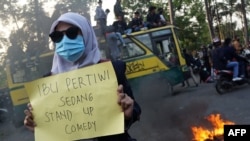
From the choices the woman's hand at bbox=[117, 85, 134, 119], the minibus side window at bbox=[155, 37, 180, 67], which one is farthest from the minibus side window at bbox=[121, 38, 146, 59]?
the woman's hand at bbox=[117, 85, 134, 119]

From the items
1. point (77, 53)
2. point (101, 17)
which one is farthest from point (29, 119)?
point (101, 17)

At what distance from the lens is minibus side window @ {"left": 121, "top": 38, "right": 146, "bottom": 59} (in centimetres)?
1180

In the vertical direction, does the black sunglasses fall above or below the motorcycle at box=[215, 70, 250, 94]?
above

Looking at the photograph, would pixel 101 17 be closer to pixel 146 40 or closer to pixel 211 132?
pixel 146 40

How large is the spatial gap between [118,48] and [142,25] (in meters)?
1.38

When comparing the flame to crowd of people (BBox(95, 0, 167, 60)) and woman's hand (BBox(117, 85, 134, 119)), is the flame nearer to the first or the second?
woman's hand (BBox(117, 85, 134, 119))

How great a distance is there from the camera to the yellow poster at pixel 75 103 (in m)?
1.94

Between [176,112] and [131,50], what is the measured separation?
3.36 meters

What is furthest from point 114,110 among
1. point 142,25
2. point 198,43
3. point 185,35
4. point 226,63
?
point 198,43

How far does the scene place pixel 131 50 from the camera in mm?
11883

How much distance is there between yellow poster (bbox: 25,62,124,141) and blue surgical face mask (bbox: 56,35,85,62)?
0.08m

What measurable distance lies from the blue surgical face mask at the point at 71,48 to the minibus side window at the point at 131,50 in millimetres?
9732

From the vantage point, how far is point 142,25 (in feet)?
41.0

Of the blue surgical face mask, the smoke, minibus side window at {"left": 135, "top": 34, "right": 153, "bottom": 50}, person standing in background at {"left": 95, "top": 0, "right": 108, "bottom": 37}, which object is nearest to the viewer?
the blue surgical face mask
